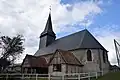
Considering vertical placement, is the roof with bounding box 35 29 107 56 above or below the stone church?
above

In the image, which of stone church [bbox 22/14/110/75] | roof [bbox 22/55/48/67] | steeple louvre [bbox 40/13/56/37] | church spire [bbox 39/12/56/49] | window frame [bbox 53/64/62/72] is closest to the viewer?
window frame [bbox 53/64/62/72]

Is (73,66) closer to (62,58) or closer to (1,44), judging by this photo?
(62,58)

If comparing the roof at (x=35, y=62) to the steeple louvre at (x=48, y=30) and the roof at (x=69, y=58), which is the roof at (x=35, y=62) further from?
the steeple louvre at (x=48, y=30)

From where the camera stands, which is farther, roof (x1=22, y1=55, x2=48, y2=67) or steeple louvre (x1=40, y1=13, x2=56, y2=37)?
steeple louvre (x1=40, y1=13, x2=56, y2=37)

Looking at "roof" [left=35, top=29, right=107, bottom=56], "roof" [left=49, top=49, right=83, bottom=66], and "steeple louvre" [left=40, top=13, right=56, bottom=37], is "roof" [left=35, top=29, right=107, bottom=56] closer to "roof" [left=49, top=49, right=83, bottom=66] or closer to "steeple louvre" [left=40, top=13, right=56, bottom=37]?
"roof" [left=49, top=49, right=83, bottom=66]

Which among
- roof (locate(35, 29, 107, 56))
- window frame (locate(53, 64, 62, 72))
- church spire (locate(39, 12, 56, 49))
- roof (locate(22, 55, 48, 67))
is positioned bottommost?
window frame (locate(53, 64, 62, 72))

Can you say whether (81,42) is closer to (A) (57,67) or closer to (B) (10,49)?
(A) (57,67)

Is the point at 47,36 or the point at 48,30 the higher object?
the point at 48,30

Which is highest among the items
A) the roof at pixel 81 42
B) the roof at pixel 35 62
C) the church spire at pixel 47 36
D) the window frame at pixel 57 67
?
the church spire at pixel 47 36

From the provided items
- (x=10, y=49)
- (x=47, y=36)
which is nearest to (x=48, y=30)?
(x=47, y=36)

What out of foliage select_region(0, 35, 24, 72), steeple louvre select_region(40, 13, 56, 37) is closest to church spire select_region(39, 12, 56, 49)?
steeple louvre select_region(40, 13, 56, 37)

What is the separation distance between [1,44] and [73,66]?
17826 mm

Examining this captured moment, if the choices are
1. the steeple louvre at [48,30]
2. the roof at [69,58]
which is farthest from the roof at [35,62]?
the steeple louvre at [48,30]

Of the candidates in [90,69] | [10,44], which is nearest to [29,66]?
[10,44]
